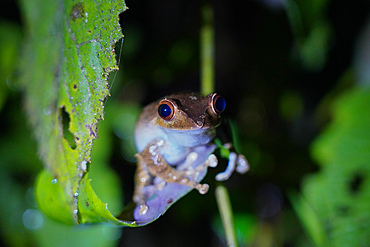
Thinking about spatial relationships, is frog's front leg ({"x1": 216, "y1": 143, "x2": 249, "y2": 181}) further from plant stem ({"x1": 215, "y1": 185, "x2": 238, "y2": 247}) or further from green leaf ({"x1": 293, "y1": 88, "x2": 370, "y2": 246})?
green leaf ({"x1": 293, "y1": 88, "x2": 370, "y2": 246})

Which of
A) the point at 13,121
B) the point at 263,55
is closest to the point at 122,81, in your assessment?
the point at 13,121

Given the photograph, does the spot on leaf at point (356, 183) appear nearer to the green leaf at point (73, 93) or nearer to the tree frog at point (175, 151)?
the tree frog at point (175, 151)

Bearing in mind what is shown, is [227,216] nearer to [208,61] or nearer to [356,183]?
[208,61]

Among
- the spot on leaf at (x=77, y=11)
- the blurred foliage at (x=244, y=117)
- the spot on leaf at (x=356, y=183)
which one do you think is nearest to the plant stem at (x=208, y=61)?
the blurred foliage at (x=244, y=117)

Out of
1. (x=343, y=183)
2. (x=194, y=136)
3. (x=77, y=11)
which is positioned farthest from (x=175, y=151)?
(x=343, y=183)

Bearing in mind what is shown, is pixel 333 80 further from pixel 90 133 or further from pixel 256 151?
pixel 90 133

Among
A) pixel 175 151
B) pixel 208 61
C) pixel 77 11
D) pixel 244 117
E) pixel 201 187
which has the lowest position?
pixel 244 117

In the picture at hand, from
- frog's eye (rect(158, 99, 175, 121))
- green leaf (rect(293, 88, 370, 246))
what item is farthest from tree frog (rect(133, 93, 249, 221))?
green leaf (rect(293, 88, 370, 246))
